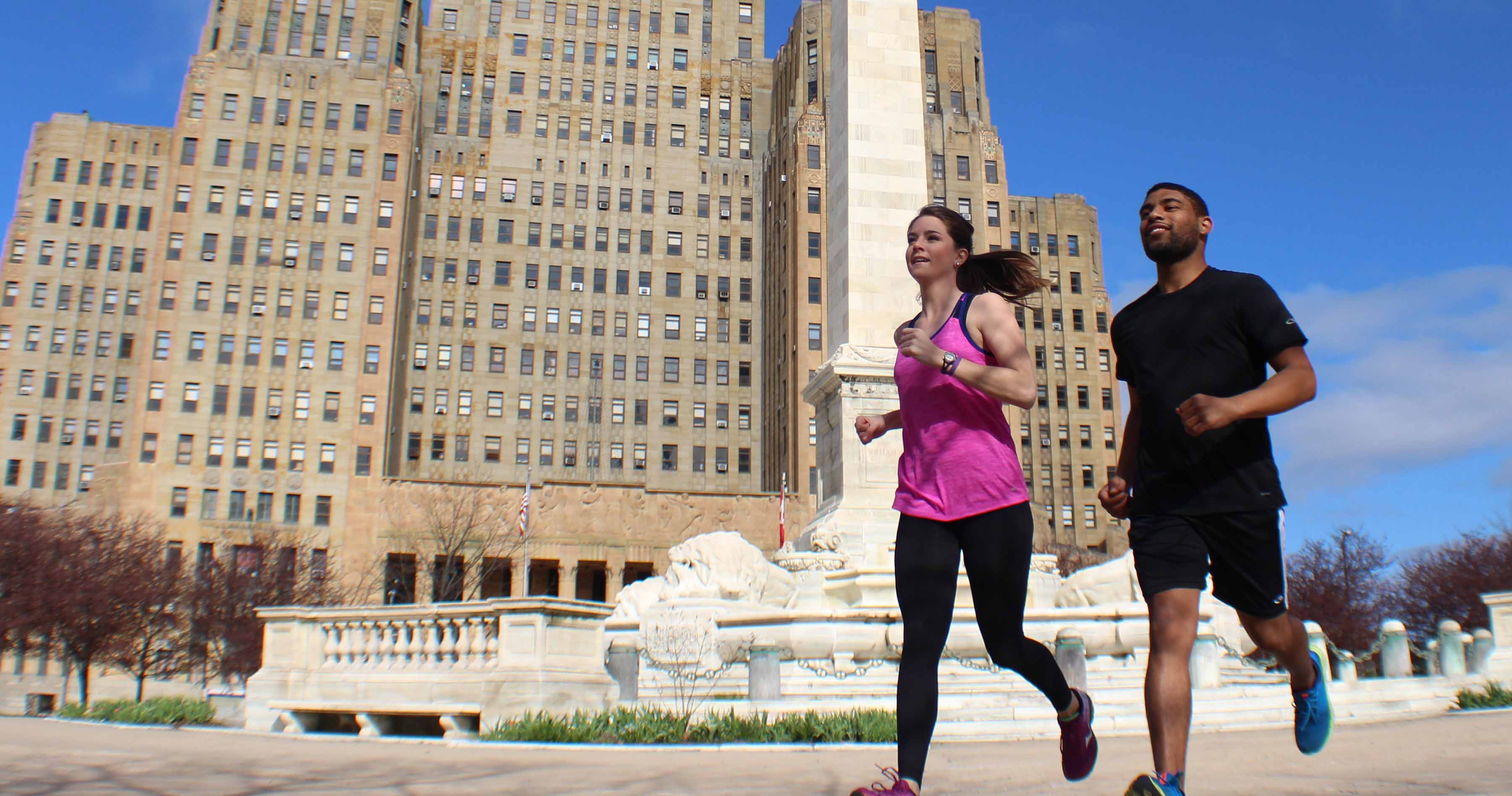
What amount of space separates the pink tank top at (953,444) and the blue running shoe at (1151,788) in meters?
1.08

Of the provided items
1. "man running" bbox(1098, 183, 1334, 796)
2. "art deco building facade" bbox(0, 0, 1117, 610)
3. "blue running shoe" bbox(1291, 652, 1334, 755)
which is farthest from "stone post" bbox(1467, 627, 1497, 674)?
"art deco building facade" bbox(0, 0, 1117, 610)

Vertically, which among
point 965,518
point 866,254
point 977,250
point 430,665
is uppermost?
point 977,250

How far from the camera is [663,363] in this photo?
81.4m

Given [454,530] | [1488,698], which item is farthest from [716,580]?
[454,530]

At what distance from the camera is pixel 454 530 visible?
61375 mm

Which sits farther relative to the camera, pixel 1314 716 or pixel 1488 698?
pixel 1488 698

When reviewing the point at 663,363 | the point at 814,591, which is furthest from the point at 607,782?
the point at 663,363

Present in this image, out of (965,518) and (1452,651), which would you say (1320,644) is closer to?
(1452,651)

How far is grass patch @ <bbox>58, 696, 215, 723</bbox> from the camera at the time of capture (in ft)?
49.4

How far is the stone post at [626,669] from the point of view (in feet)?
42.6

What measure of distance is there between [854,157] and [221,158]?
62.4 metres

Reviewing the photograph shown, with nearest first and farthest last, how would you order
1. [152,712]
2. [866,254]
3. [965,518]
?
[965,518]
[152,712]
[866,254]

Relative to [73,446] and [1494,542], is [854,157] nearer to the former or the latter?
[1494,542]

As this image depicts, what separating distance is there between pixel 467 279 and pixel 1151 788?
7916 centimetres
